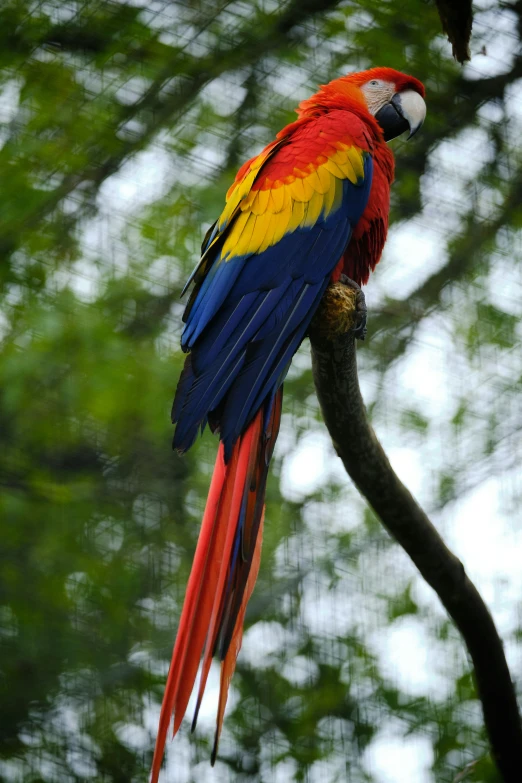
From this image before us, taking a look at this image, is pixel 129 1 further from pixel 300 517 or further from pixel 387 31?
pixel 300 517

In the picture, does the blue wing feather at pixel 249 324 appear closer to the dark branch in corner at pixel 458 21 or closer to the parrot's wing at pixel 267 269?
the parrot's wing at pixel 267 269

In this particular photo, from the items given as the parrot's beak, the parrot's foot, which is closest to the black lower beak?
the parrot's beak

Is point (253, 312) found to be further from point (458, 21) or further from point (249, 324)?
point (458, 21)

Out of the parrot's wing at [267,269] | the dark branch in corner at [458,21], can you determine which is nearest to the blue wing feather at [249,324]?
the parrot's wing at [267,269]

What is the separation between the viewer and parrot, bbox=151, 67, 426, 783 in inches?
33.7

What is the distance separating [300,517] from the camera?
70.9 inches

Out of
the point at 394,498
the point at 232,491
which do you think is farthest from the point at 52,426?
the point at 394,498

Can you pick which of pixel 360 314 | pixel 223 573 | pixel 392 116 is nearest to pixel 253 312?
pixel 360 314

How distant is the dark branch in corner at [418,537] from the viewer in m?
0.89

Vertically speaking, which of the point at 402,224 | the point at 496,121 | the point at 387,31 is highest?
the point at 387,31

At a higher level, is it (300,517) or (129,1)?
(129,1)

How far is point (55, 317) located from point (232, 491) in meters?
0.80

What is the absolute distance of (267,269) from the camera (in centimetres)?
107

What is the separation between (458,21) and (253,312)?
0.39 meters
